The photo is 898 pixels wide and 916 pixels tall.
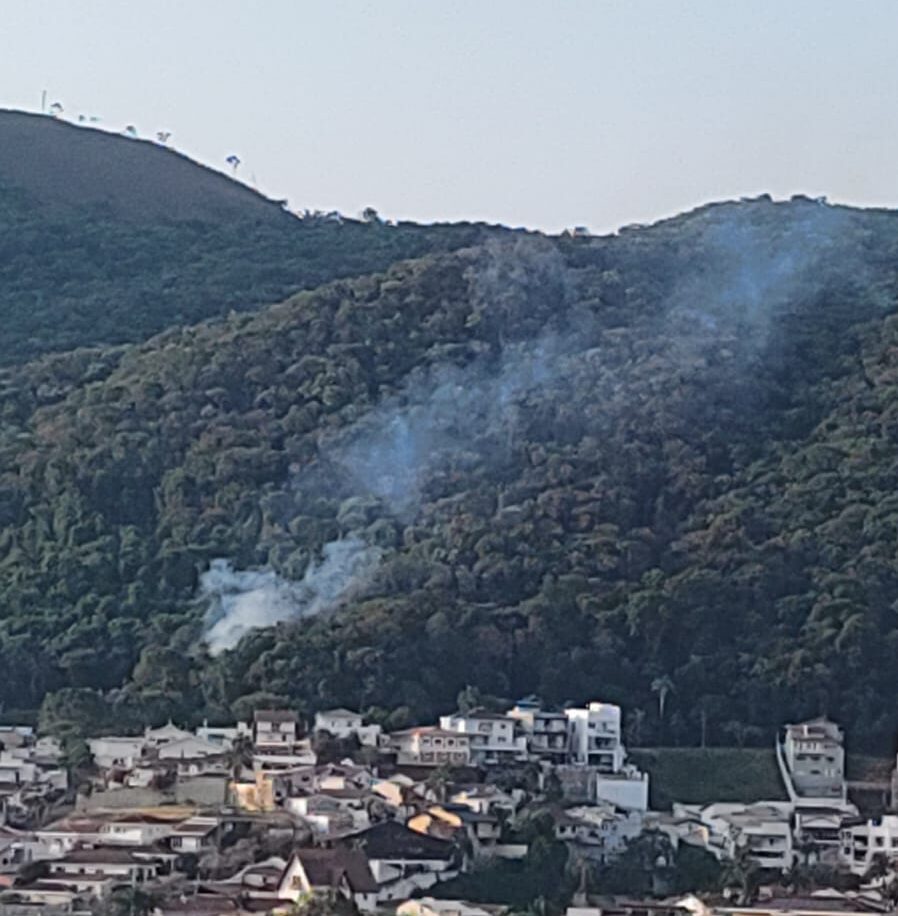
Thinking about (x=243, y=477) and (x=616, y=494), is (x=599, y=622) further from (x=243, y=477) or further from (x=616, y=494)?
(x=243, y=477)

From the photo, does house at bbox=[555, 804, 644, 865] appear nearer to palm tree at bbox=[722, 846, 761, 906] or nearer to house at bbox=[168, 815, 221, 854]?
palm tree at bbox=[722, 846, 761, 906]

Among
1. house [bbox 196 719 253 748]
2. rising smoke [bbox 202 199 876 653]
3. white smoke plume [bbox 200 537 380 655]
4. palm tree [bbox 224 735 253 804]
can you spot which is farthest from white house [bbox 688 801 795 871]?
rising smoke [bbox 202 199 876 653]

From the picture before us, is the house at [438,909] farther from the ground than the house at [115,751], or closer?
closer

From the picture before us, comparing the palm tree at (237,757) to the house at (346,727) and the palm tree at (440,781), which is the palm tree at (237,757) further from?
the palm tree at (440,781)

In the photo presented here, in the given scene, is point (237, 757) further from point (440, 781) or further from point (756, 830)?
point (756, 830)

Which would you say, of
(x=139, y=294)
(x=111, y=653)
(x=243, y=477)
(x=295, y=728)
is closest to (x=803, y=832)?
(x=295, y=728)

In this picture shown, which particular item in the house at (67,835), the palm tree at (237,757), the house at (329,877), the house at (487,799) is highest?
the palm tree at (237,757)

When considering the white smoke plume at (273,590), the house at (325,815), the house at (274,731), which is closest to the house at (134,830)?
the house at (325,815)
